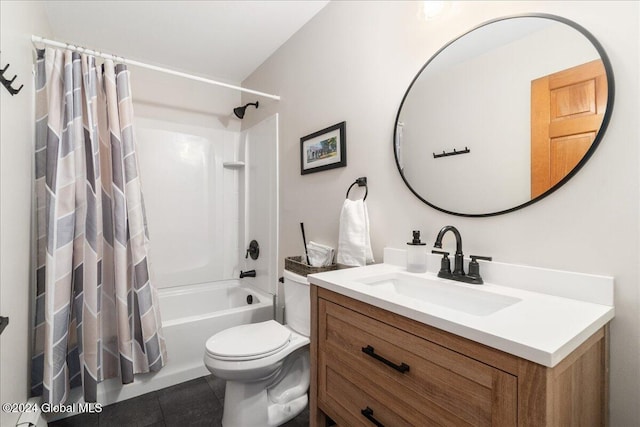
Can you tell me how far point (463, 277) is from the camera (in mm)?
1107

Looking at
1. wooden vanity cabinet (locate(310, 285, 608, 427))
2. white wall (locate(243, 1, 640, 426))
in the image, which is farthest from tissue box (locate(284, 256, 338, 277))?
wooden vanity cabinet (locate(310, 285, 608, 427))

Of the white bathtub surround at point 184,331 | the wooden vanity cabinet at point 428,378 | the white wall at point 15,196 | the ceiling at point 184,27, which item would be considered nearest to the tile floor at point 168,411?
the white bathtub surround at point 184,331

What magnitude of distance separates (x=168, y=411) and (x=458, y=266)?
1.76 m

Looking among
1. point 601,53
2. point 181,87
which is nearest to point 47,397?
point 181,87

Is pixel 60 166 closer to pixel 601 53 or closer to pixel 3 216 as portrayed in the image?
pixel 3 216

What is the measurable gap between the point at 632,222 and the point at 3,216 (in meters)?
2.03

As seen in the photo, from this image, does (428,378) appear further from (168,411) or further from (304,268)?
(168,411)

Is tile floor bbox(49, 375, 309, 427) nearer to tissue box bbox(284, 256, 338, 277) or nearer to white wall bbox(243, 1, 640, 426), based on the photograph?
tissue box bbox(284, 256, 338, 277)

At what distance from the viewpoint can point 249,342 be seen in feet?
4.97

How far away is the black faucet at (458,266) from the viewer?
3.59 feet

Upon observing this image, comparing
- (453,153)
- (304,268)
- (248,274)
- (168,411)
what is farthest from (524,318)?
(248,274)

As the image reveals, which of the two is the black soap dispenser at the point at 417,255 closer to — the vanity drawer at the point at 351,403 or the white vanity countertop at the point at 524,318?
the white vanity countertop at the point at 524,318

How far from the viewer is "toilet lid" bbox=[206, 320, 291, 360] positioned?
141cm

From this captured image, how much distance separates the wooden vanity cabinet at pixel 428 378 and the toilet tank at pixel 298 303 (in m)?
0.44
